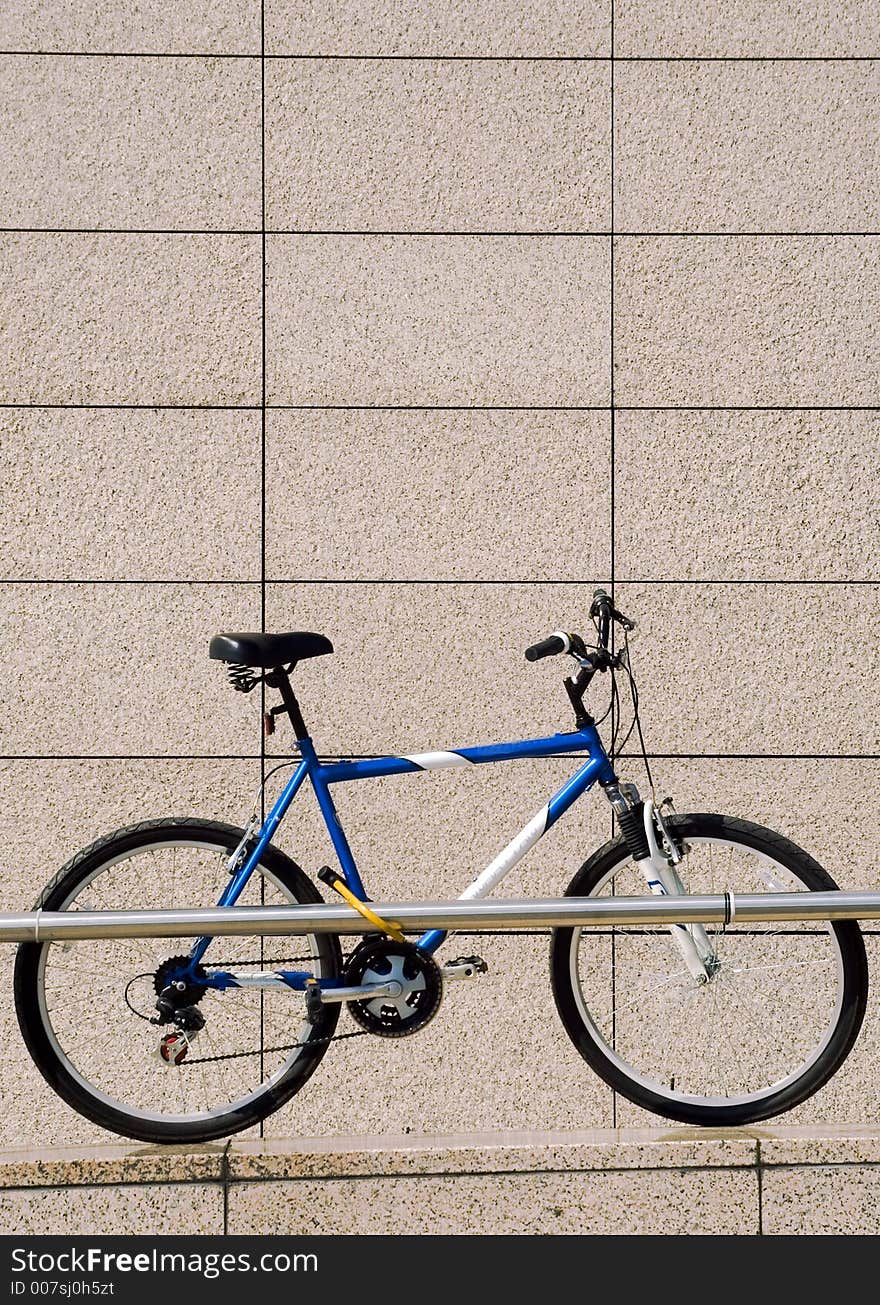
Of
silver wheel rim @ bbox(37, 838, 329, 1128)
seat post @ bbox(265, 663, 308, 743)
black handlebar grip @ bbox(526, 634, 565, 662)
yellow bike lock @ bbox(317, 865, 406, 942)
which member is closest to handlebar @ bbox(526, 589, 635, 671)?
black handlebar grip @ bbox(526, 634, 565, 662)

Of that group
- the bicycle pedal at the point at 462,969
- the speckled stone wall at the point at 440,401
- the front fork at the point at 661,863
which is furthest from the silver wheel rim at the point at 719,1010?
the bicycle pedal at the point at 462,969

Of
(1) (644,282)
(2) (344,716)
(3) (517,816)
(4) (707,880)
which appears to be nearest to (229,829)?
(2) (344,716)

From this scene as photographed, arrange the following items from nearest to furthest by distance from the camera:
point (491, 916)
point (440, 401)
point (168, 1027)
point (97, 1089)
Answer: point (491, 916) < point (97, 1089) < point (168, 1027) < point (440, 401)

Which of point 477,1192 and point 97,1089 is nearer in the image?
point 477,1192

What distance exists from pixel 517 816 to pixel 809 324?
2048 millimetres

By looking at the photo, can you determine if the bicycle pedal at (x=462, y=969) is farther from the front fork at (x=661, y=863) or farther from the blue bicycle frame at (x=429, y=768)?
the front fork at (x=661, y=863)

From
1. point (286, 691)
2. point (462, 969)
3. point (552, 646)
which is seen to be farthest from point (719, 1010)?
point (286, 691)

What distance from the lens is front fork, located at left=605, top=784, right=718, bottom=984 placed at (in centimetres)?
346

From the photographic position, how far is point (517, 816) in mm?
4516

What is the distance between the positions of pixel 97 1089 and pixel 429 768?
4.18ft

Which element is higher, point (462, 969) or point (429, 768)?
point (429, 768)

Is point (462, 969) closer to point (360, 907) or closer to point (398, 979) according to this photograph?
point (398, 979)

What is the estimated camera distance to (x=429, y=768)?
11.4ft

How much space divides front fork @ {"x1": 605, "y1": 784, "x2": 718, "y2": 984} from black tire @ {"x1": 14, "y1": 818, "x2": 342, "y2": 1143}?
2.82 feet
